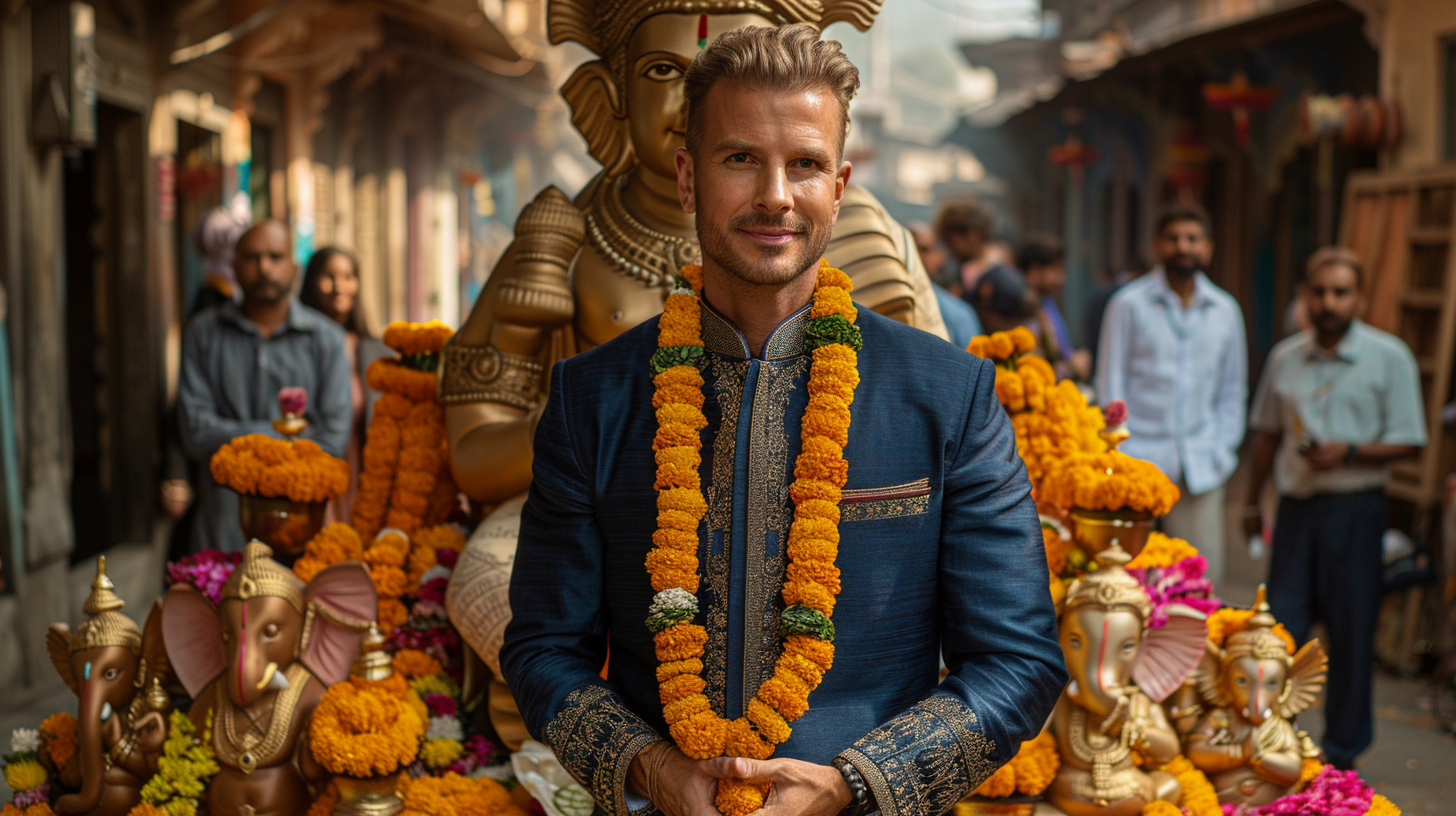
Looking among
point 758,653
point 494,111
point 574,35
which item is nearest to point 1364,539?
point 574,35

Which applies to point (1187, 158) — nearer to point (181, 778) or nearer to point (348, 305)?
point (348, 305)

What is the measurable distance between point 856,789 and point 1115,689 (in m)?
1.10

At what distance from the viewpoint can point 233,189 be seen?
873 cm

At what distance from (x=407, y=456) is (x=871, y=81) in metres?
54.7

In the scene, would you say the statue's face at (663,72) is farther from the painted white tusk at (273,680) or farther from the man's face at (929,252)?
the man's face at (929,252)

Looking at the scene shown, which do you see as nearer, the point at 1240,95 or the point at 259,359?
the point at 259,359

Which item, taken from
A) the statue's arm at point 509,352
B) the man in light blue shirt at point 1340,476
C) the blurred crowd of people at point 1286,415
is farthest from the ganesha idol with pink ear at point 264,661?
the man in light blue shirt at point 1340,476

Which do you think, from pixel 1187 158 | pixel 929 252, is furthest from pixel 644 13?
pixel 1187 158

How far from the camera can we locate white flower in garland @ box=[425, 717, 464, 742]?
2.91 m

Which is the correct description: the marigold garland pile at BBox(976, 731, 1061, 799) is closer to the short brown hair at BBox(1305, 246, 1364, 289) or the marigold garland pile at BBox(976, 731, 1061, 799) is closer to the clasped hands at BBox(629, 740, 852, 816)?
the clasped hands at BBox(629, 740, 852, 816)

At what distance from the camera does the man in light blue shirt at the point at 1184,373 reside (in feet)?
18.3

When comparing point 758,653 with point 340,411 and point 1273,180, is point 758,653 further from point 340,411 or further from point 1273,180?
point 1273,180

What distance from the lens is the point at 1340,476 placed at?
5.02m

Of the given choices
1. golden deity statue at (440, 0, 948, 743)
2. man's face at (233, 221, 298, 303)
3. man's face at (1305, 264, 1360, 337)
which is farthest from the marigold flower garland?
man's face at (1305, 264, 1360, 337)
